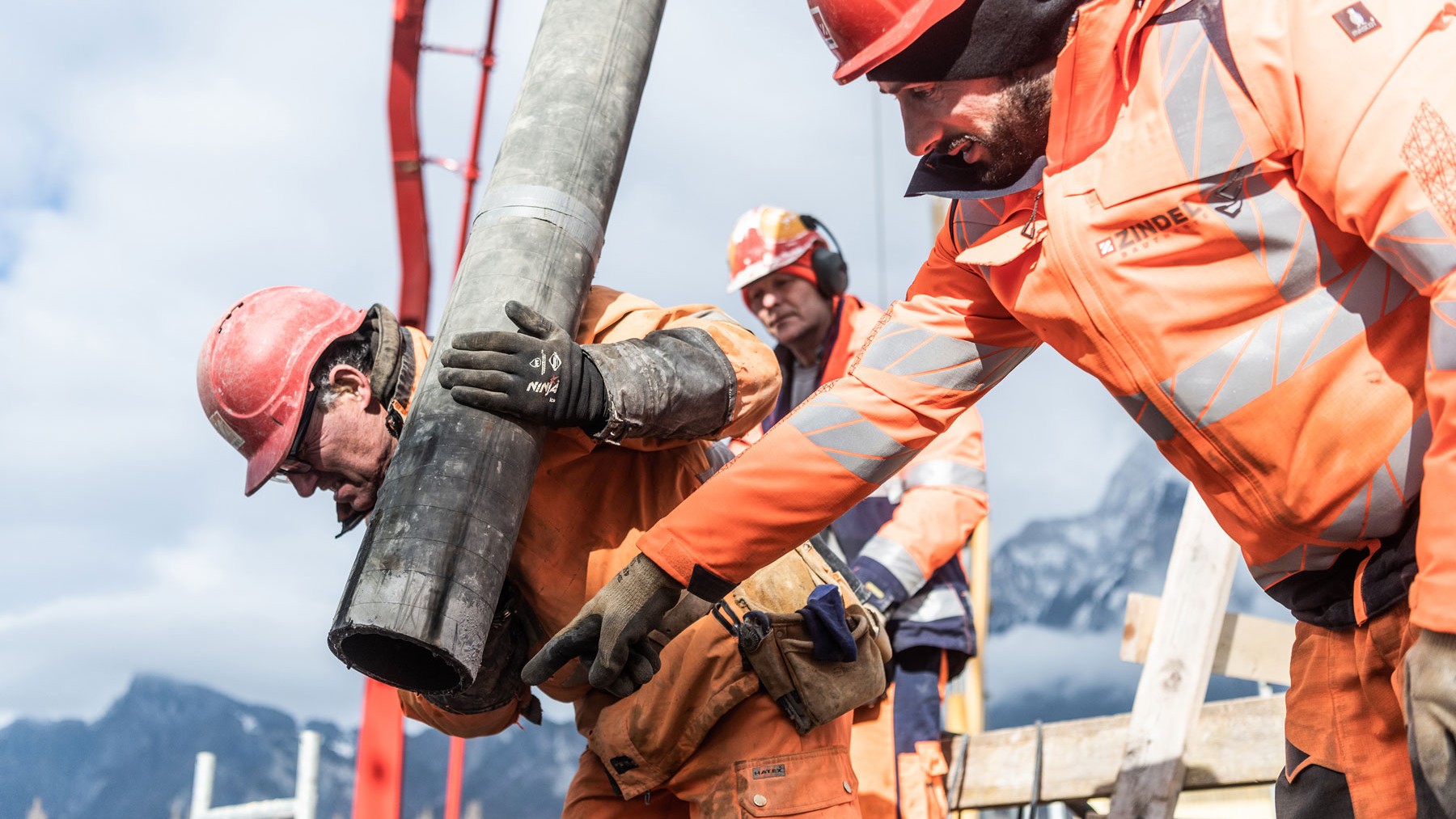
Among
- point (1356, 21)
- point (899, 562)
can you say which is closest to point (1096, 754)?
point (899, 562)

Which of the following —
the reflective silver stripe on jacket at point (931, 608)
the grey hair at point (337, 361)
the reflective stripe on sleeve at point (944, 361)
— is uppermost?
the grey hair at point (337, 361)

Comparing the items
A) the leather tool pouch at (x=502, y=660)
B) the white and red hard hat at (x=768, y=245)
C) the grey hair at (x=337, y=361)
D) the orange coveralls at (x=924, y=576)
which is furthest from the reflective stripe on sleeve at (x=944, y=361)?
the white and red hard hat at (x=768, y=245)

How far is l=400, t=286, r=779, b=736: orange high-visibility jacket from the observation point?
2.84 meters

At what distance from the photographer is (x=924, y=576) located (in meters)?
4.67

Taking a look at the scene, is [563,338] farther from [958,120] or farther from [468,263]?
[958,120]

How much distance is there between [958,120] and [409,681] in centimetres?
151

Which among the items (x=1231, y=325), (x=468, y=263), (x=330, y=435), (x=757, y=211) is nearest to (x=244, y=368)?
(x=330, y=435)

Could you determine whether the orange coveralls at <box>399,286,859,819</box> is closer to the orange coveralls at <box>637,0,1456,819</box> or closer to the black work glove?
the black work glove

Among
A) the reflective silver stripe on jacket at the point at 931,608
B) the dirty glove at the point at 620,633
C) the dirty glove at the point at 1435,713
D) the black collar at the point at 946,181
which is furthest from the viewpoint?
the reflective silver stripe on jacket at the point at 931,608

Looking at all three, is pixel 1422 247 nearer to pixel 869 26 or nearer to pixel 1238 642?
pixel 869 26

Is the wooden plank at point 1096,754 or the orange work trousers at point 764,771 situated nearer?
the orange work trousers at point 764,771

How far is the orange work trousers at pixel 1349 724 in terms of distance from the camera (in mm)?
2002

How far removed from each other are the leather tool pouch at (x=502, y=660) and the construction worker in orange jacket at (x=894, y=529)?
126cm

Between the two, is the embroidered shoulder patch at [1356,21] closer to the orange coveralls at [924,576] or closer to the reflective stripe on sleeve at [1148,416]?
the reflective stripe on sleeve at [1148,416]
